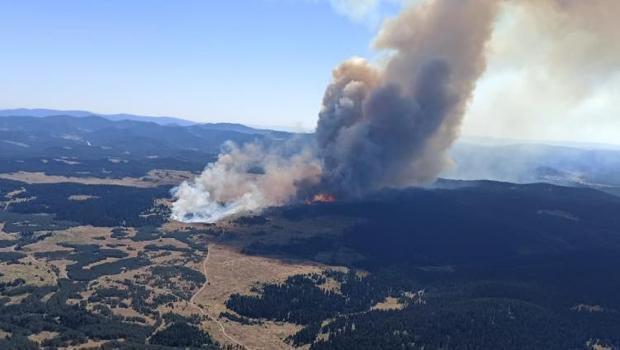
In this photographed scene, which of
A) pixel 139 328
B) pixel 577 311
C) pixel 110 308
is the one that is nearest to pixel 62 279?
pixel 110 308

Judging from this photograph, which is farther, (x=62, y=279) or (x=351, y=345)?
(x=62, y=279)

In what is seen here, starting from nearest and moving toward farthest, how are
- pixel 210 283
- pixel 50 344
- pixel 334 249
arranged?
pixel 50 344
pixel 210 283
pixel 334 249

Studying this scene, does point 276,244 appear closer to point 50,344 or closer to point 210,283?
point 210,283

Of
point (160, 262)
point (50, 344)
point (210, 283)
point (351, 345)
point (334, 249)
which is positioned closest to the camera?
point (50, 344)

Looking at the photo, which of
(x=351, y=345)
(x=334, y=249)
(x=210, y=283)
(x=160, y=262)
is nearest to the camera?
(x=351, y=345)

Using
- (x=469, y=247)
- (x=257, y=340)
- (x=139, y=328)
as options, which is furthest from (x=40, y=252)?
(x=469, y=247)

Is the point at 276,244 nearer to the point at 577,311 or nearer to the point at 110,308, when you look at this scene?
the point at 110,308

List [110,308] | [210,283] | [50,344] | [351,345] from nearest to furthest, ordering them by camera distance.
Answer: [50,344]
[351,345]
[110,308]
[210,283]

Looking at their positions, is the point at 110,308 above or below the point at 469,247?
below

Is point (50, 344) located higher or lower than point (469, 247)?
lower
